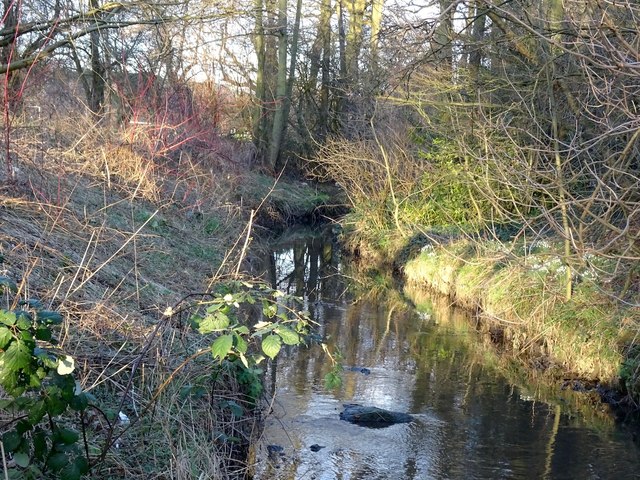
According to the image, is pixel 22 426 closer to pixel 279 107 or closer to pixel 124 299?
pixel 124 299

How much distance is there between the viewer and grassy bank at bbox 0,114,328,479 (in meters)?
4.47

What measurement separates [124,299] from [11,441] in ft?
10.4

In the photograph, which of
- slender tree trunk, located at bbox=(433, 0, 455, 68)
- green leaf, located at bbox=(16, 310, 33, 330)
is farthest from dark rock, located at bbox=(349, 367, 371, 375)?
green leaf, located at bbox=(16, 310, 33, 330)

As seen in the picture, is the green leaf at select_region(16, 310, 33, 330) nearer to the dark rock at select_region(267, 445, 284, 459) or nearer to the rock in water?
the dark rock at select_region(267, 445, 284, 459)

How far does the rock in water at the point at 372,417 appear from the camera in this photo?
797 centimetres

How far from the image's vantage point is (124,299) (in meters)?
Result: 6.36

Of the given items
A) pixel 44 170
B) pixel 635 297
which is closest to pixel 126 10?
pixel 44 170

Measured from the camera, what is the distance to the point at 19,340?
3.10 metres

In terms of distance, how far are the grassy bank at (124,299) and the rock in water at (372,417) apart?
172cm

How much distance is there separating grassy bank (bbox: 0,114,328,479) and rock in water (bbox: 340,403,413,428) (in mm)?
1716

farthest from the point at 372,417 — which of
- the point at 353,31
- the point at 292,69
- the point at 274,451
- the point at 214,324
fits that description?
the point at 292,69

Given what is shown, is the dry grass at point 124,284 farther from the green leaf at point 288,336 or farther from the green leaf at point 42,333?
the green leaf at point 42,333

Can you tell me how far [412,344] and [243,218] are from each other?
661cm

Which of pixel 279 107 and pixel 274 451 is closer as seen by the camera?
pixel 274 451
